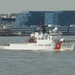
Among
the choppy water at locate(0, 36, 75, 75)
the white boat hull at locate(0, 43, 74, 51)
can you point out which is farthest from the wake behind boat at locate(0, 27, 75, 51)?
the choppy water at locate(0, 36, 75, 75)

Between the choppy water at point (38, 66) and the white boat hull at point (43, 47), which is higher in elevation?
the choppy water at point (38, 66)

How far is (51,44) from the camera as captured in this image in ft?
240

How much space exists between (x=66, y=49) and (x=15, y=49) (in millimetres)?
6306

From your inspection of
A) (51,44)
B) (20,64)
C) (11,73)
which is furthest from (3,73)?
(51,44)

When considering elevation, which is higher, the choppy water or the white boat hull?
the choppy water

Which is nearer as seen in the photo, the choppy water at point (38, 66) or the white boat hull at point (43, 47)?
the choppy water at point (38, 66)

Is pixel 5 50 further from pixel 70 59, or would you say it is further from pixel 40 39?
pixel 70 59

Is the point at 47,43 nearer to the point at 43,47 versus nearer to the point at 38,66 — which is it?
the point at 43,47

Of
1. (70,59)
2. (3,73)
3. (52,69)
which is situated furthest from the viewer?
(70,59)

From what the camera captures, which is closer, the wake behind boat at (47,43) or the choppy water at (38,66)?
the choppy water at (38,66)

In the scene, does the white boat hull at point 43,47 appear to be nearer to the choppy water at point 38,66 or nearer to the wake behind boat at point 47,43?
the wake behind boat at point 47,43

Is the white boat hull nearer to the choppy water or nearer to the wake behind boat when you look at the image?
the wake behind boat

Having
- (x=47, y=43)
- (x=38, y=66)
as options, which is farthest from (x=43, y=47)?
(x=38, y=66)

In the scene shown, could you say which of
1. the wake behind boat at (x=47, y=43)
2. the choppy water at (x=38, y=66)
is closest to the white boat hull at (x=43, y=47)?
the wake behind boat at (x=47, y=43)
